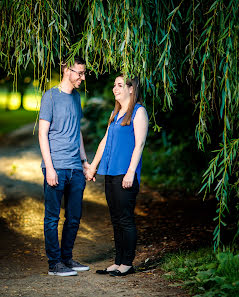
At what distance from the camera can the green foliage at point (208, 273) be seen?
14.7 ft

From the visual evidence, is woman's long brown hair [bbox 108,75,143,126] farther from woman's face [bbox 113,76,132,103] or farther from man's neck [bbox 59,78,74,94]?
man's neck [bbox 59,78,74,94]

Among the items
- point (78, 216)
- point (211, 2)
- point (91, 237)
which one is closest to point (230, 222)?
point (91, 237)

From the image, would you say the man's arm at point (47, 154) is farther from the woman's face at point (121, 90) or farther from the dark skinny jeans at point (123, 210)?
the woman's face at point (121, 90)

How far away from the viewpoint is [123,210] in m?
4.96

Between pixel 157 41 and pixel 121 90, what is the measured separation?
567mm

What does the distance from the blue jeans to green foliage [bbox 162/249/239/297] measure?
3.35 ft

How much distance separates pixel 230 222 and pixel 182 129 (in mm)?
2353

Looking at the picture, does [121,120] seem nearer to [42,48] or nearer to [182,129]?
[42,48]

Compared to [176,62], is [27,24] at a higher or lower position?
higher

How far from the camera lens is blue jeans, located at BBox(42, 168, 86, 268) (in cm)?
506

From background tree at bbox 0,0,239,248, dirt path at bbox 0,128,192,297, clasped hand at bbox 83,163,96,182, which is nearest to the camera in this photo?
background tree at bbox 0,0,239,248

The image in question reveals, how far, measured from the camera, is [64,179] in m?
5.06

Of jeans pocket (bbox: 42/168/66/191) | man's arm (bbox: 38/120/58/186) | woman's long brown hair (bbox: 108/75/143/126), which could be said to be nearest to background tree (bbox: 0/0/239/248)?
woman's long brown hair (bbox: 108/75/143/126)

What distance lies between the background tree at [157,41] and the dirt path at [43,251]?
0.99 metres
